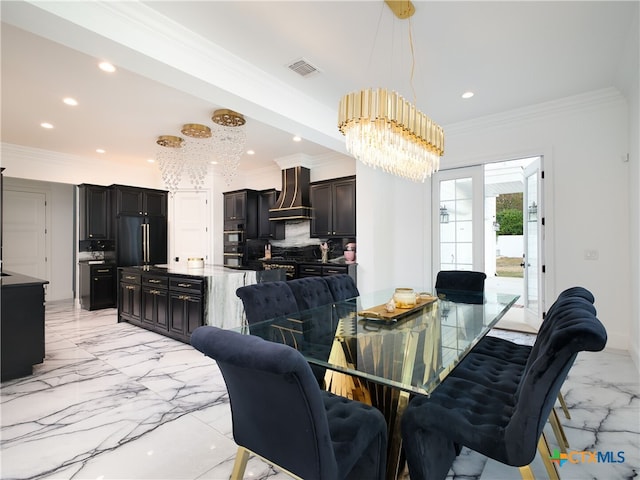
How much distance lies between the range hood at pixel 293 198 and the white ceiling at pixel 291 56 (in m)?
1.93

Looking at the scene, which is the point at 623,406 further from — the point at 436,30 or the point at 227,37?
the point at 227,37

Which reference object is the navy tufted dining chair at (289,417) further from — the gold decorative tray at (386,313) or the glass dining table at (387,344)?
the gold decorative tray at (386,313)

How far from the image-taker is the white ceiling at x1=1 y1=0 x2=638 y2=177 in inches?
89.6

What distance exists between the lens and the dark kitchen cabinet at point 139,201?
6.27 meters

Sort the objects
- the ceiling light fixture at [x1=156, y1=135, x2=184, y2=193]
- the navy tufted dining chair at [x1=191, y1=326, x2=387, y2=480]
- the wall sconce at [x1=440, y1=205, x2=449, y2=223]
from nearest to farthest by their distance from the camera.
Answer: the navy tufted dining chair at [x1=191, y1=326, x2=387, y2=480], the wall sconce at [x1=440, y1=205, x2=449, y2=223], the ceiling light fixture at [x1=156, y1=135, x2=184, y2=193]

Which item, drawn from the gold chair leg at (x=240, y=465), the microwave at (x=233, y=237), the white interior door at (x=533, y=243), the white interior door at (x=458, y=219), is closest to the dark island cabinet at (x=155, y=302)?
the microwave at (x=233, y=237)

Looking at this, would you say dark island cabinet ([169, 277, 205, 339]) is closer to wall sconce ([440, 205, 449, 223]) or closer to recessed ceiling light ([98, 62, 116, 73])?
recessed ceiling light ([98, 62, 116, 73])

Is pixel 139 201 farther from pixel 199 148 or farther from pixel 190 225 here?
pixel 199 148

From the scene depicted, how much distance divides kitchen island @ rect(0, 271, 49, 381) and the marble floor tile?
14 centimetres

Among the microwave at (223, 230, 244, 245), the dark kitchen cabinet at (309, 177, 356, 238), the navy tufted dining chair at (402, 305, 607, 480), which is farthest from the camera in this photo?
the microwave at (223, 230, 244, 245)

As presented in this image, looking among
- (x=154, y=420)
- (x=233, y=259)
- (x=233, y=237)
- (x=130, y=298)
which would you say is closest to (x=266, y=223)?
(x=233, y=237)

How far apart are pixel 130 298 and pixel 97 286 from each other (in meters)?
1.82

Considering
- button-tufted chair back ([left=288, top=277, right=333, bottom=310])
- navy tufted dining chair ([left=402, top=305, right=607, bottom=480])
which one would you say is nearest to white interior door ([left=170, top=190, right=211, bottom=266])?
button-tufted chair back ([left=288, top=277, right=333, bottom=310])

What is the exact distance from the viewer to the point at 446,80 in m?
3.36
